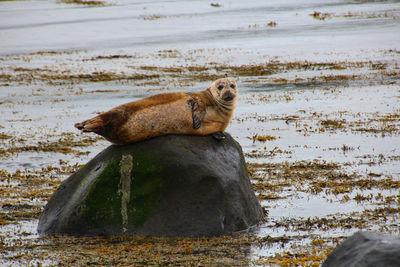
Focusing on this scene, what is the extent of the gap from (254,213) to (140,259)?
7.71ft

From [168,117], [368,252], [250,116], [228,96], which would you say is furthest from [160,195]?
[250,116]

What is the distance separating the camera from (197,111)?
31.8 ft

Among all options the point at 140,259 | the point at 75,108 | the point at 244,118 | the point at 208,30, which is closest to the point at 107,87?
the point at 75,108

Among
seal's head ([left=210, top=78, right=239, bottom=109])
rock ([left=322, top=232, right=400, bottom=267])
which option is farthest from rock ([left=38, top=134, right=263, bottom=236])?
rock ([left=322, top=232, right=400, bottom=267])

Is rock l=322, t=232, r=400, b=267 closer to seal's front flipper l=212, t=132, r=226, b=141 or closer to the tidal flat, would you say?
the tidal flat

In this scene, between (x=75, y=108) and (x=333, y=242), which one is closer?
(x=333, y=242)

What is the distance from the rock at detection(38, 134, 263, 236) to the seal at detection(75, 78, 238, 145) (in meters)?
0.17

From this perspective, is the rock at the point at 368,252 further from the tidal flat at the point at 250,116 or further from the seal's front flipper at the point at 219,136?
the seal's front flipper at the point at 219,136

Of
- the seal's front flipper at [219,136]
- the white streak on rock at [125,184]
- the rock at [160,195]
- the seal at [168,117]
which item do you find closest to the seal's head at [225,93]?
the seal at [168,117]

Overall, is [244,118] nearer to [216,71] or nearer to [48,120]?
[48,120]

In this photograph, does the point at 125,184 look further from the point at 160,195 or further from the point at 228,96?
the point at 228,96

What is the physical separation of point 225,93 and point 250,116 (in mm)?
10424

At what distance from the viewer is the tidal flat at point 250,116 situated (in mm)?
8758

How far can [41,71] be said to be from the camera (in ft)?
107
